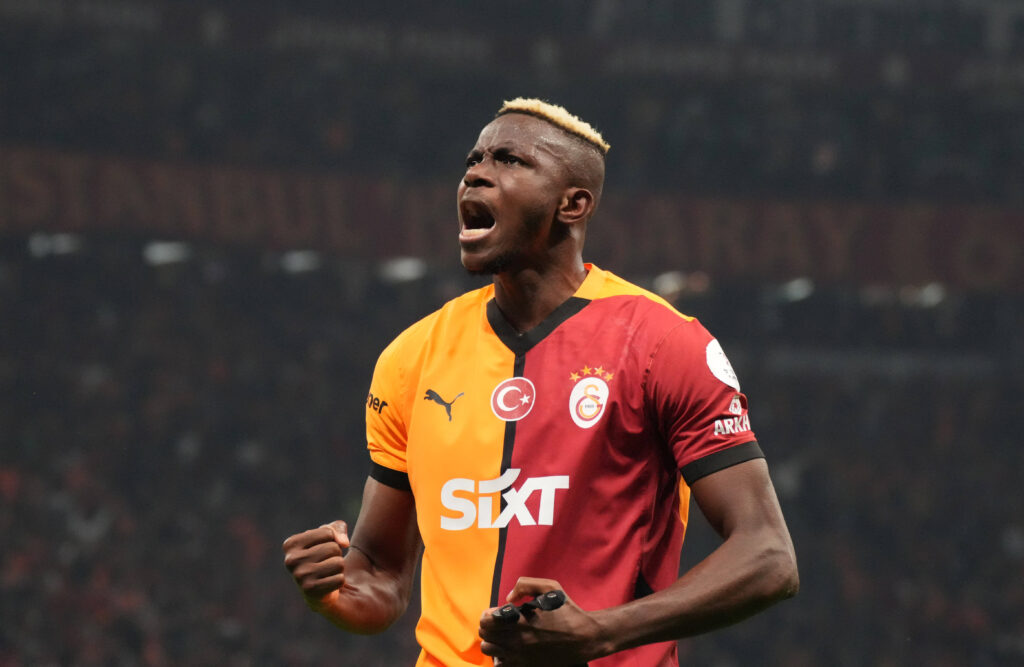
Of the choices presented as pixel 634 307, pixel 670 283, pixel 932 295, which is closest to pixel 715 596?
pixel 634 307

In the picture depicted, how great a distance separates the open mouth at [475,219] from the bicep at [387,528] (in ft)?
2.01

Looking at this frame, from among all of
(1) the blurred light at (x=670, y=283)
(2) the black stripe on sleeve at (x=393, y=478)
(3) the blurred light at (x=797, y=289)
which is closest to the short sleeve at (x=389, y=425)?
(2) the black stripe on sleeve at (x=393, y=478)

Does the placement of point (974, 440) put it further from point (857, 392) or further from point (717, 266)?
point (717, 266)

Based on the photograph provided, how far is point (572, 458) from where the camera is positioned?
2414 mm

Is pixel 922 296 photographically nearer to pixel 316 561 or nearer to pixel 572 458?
pixel 572 458

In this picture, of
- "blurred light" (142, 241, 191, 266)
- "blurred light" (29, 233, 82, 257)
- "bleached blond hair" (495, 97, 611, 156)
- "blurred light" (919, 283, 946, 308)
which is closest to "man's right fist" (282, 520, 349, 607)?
"bleached blond hair" (495, 97, 611, 156)

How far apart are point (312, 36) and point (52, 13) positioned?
3.33 meters

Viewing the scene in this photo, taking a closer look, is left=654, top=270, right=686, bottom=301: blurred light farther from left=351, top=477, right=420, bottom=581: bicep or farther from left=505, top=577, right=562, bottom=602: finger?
left=505, top=577, right=562, bottom=602: finger

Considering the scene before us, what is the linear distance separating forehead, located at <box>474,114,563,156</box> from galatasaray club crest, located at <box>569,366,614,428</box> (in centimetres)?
51

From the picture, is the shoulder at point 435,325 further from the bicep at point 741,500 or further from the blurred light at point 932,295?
the blurred light at point 932,295

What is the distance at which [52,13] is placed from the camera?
623 inches

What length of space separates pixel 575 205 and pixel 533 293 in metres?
0.22

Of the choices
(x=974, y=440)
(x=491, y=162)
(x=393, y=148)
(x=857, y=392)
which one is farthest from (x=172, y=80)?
(x=491, y=162)

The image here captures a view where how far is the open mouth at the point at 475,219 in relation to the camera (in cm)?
264
